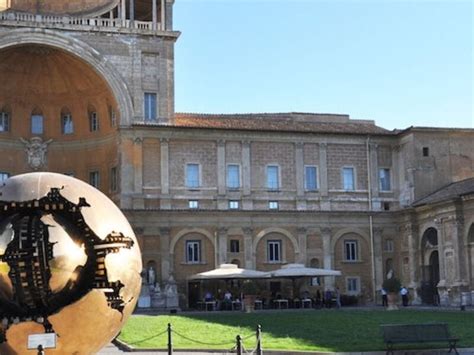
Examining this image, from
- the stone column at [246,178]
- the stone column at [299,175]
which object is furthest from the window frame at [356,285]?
the stone column at [246,178]

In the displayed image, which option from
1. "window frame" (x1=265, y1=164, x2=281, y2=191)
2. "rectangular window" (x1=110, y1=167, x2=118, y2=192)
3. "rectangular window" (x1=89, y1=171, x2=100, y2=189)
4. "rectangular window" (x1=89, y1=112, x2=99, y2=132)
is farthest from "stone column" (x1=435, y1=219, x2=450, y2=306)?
"rectangular window" (x1=89, y1=112, x2=99, y2=132)

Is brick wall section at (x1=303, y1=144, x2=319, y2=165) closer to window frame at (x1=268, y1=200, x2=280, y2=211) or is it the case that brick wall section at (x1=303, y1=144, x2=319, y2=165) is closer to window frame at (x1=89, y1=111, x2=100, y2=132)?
window frame at (x1=268, y1=200, x2=280, y2=211)

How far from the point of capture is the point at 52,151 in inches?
1913

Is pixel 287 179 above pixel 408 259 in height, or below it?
above

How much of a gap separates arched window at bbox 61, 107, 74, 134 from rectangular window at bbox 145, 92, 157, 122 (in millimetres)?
5353

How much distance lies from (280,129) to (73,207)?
1505 inches

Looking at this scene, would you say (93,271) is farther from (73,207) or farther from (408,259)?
(408,259)

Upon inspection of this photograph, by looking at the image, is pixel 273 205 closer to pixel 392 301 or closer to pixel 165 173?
pixel 165 173

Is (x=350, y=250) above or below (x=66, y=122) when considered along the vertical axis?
below

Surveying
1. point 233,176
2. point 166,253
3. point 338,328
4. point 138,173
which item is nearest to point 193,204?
point 233,176

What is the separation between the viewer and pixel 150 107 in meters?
46.7

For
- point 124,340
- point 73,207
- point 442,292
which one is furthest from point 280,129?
point 73,207

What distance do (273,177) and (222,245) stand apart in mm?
5168

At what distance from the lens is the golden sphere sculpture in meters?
9.56
